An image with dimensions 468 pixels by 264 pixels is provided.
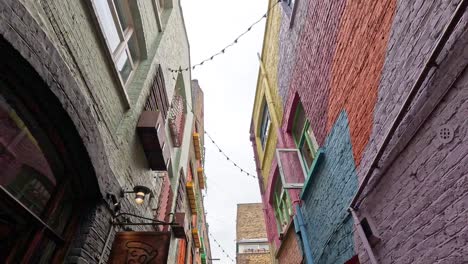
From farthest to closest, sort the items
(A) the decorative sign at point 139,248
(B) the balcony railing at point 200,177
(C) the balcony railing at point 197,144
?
(B) the balcony railing at point 200,177
(C) the balcony railing at point 197,144
(A) the decorative sign at point 139,248

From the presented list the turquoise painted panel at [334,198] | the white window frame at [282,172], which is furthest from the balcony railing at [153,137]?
the turquoise painted panel at [334,198]

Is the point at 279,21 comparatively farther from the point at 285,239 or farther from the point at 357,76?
the point at 285,239

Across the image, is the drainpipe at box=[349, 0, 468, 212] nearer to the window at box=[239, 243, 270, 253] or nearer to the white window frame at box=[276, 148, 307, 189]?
the white window frame at box=[276, 148, 307, 189]

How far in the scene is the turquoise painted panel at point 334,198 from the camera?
13.6 ft

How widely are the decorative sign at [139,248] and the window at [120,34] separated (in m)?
2.47

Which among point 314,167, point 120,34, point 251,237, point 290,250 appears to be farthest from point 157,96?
point 251,237

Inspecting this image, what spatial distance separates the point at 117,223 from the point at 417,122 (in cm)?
384

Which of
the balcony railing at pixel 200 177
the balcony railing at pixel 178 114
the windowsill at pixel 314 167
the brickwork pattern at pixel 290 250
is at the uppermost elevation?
the balcony railing at pixel 200 177

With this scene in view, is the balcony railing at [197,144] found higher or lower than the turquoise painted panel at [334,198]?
higher

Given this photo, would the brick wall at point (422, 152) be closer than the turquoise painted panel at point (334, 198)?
Yes

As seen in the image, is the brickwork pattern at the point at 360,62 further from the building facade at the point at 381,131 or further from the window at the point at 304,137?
the window at the point at 304,137

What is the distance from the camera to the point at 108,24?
15.1 ft

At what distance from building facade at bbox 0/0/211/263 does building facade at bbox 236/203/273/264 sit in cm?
1855

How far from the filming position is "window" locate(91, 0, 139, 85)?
4516 millimetres
